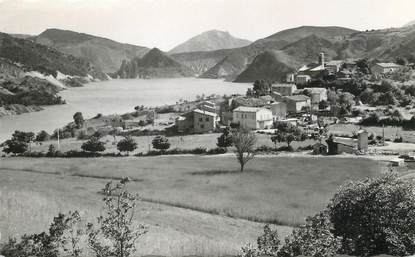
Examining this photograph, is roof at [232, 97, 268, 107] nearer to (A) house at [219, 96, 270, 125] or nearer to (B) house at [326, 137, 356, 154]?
(A) house at [219, 96, 270, 125]

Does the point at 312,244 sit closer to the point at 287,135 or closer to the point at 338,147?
Result: the point at 338,147

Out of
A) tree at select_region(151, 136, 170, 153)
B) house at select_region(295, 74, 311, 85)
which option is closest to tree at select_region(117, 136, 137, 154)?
tree at select_region(151, 136, 170, 153)

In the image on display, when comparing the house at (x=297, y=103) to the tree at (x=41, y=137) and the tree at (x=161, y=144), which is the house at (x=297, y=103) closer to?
the tree at (x=161, y=144)

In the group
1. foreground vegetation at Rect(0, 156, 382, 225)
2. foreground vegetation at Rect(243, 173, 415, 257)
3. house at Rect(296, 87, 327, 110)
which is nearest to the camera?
foreground vegetation at Rect(243, 173, 415, 257)

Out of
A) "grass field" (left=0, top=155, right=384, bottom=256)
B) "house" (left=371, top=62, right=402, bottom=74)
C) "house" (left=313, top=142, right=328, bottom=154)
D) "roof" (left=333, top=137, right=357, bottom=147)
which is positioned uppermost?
"house" (left=371, top=62, right=402, bottom=74)

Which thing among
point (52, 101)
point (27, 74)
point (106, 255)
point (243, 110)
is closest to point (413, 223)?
point (106, 255)

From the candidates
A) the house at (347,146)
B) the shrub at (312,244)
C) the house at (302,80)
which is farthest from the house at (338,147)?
the house at (302,80)
